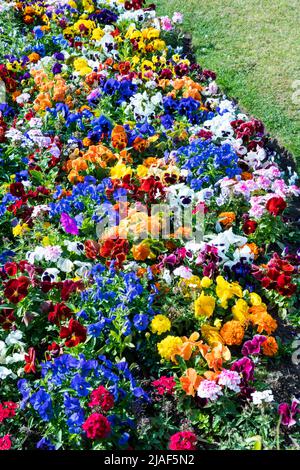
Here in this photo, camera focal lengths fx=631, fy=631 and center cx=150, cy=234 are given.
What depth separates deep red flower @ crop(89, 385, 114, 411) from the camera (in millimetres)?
3449

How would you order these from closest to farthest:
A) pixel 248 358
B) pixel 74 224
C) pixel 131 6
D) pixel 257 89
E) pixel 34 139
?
pixel 248 358, pixel 74 224, pixel 34 139, pixel 257 89, pixel 131 6

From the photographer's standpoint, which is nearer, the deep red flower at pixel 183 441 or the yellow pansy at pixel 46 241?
the deep red flower at pixel 183 441

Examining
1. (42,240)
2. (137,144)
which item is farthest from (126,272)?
(137,144)

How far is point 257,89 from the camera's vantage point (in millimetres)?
7156

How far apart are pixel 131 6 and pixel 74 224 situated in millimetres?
4580

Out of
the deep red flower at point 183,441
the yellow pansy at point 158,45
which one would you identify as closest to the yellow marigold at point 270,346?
the deep red flower at point 183,441

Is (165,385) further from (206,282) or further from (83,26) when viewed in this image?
(83,26)

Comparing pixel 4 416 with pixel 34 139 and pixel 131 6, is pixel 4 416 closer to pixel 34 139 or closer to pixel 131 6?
pixel 34 139

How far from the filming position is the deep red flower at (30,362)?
3.84m

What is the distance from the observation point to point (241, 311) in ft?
14.0

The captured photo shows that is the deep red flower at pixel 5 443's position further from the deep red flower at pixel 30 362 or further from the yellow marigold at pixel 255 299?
the yellow marigold at pixel 255 299

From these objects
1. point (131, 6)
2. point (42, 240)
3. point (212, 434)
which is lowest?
point (212, 434)

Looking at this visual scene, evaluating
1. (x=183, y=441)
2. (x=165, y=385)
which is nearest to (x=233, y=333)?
(x=165, y=385)

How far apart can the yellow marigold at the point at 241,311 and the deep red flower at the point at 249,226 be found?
78cm
